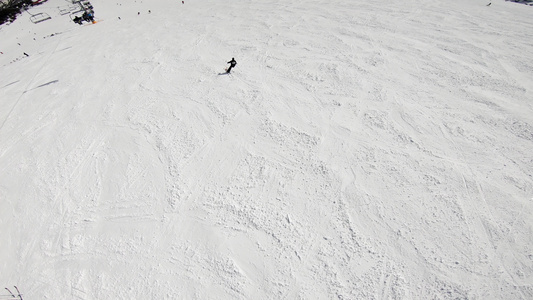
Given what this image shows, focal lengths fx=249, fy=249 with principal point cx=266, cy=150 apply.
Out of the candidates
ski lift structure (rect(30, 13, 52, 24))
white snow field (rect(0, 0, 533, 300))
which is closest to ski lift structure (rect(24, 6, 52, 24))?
ski lift structure (rect(30, 13, 52, 24))

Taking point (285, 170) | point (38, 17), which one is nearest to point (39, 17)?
point (38, 17)

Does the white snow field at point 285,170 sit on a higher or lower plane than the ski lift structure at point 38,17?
lower

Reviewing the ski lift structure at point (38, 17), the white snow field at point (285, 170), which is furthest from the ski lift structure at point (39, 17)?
the white snow field at point (285, 170)

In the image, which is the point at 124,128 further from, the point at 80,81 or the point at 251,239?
the point at 251,239

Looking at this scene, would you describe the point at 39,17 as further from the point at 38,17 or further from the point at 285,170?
the point at 285,170

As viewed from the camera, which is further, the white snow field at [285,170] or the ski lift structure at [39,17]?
the ski lift structure at [39,17]

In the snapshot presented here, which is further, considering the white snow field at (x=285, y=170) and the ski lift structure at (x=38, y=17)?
the ski lift structure at (x=38, y=17)

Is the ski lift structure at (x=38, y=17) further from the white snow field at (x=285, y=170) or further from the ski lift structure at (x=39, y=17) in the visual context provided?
the white snow field at (x=285, y=170)

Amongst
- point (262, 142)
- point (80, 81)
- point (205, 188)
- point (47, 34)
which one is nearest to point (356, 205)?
point (262, 142)

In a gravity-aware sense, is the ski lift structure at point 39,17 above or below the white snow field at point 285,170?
above
